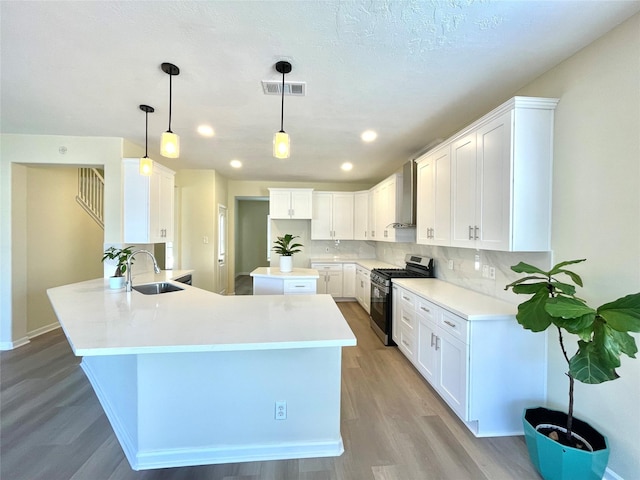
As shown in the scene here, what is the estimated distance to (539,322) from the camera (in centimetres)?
143

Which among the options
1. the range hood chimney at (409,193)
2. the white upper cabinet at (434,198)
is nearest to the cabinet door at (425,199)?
the white upper cabinet at (434,198)

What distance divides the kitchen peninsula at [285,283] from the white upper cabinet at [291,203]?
2.07 m

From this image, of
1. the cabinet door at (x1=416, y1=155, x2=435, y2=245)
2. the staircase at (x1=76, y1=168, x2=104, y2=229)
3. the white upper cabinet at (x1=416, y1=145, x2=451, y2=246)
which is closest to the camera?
the white upper cabinet at (x1=416, y1=145, x2=451, y2=246)

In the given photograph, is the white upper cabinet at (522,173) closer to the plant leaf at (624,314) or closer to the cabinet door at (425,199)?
the plant leaf at (624,314)

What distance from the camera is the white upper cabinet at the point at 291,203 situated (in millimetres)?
5516

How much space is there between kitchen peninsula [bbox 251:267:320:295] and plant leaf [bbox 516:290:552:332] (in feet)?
7.86

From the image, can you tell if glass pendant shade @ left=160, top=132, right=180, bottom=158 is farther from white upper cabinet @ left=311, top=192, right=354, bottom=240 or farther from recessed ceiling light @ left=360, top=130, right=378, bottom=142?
white upper cabinet @ left=311, top=192, right=354, bottom=240

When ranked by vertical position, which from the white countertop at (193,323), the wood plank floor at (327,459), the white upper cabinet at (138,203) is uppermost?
the white upper cabinet at (138,203)

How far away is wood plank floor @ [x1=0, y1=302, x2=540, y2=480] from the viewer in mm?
1619

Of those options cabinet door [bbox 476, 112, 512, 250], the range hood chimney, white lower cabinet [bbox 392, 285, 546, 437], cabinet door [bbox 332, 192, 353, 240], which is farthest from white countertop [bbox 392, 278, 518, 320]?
cabinet door [bbox 332, 192, 353, 240]

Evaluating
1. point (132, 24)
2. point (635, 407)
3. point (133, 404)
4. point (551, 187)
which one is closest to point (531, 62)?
point (551, 187)

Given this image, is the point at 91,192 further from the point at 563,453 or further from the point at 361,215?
the point at 563,453

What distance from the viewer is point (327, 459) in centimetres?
172

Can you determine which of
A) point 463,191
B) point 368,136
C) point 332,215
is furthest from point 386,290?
point 332,215
